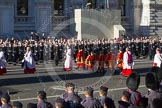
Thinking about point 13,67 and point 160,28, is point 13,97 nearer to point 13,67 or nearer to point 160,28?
point 13,67

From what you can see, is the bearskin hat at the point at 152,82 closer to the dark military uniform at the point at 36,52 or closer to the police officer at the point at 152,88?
the police officer at the point at 152,88

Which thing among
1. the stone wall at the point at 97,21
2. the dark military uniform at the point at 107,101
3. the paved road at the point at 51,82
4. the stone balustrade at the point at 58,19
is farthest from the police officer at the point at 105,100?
the stone balustrade at the point at 58,19

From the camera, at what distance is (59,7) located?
40.7m

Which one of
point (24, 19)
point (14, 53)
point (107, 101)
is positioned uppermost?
point (24, 19)

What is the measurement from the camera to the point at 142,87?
19.6m

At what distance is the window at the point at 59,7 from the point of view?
40312 mm

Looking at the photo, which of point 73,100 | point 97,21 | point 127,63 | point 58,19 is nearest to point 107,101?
point 73,100

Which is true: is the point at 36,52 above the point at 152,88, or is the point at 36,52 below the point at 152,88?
above

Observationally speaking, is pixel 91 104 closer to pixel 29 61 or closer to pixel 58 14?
pixel 29 61

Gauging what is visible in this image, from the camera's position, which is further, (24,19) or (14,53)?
(24,19)

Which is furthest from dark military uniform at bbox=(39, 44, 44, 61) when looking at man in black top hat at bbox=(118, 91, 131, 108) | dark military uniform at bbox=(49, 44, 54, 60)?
man in black top hat at bbox=(118, 91, 131, 108)

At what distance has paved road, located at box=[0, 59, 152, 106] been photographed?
17686mm

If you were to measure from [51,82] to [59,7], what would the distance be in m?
20.3

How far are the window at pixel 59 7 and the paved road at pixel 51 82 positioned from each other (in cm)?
1370
